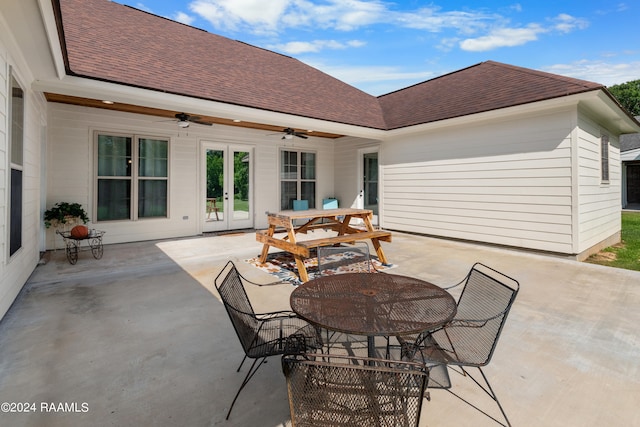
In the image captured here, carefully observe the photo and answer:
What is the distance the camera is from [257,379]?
2.10 meters

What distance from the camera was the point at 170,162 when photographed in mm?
7324

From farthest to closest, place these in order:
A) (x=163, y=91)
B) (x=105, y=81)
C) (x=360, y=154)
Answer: (x=360, y=154) → (x=163, y=91) → (x=105, y=81)

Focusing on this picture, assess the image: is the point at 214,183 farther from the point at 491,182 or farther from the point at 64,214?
the point at 491,182

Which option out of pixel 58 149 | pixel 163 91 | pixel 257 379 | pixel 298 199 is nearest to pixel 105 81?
pixel 163 91

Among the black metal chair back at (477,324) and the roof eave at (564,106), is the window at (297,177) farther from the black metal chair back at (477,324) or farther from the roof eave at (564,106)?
the black metal chair back at (477,324)

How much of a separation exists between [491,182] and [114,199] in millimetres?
8165

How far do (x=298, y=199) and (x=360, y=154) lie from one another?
8.01 feet

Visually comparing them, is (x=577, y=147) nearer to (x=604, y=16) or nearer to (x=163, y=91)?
(x=163, y=91)

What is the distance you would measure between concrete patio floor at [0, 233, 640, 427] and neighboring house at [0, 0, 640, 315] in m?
0.90

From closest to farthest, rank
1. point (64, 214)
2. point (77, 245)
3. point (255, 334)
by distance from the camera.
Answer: point (255, 334)
point (77, 245)
point (64, 214)

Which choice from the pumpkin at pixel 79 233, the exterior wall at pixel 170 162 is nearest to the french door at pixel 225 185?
the exterior wall at pixel 170 162

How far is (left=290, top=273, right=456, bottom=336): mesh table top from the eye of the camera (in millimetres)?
1662

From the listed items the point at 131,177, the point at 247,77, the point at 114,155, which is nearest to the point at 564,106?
the point at 247,77

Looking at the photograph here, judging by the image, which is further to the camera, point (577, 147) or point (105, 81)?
point (577, 147)
